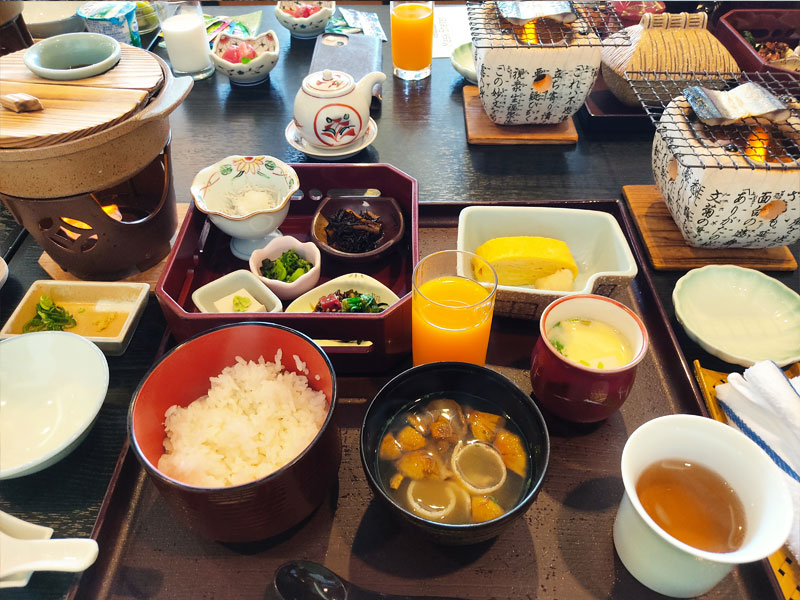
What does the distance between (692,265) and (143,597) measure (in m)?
1.60

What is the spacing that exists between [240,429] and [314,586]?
32cm

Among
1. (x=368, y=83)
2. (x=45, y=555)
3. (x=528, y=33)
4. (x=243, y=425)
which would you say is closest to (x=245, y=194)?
(x=368, y=83)

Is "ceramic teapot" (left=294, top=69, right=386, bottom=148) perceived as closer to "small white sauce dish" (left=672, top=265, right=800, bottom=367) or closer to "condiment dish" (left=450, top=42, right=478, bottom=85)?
"condiment dish" (left=450, top=42, right=478, bottom=85)

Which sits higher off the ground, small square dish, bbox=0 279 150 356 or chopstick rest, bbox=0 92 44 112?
chopstick rest, bbox=0 92 44 112

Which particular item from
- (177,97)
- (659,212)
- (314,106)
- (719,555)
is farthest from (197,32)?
(719,555)

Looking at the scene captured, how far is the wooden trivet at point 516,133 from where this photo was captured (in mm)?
2111

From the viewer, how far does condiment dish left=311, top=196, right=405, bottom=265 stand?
4.96 feet

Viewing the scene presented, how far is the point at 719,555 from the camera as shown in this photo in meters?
0.83

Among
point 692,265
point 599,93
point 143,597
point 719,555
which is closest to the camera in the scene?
point 719,555

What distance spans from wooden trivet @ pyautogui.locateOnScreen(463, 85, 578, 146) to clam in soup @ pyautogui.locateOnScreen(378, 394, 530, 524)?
4.18 feet

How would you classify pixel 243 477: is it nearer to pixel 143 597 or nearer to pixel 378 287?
pixel 143 597

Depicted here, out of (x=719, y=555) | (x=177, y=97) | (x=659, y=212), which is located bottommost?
(x=659, y=212)

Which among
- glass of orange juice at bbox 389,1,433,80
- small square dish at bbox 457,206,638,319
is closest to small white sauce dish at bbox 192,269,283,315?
small square dish at bbox 457,206,638,319

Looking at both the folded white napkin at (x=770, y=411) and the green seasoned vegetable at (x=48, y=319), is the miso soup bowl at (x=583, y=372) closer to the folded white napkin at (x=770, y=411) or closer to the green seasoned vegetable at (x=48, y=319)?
the folded white napkin at (x=770, y=411)
